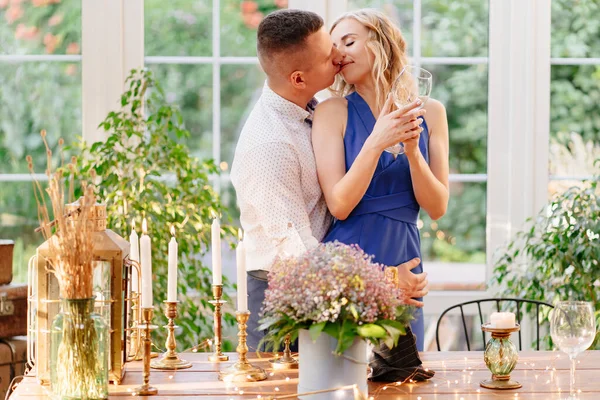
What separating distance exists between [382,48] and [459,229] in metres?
1.69

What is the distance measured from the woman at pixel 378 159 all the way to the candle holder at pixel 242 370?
508mm

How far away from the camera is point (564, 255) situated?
3457 mm

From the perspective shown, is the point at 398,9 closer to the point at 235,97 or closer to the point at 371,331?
the point at 235,97

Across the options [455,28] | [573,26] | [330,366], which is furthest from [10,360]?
[573,26]

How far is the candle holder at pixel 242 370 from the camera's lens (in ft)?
6.63

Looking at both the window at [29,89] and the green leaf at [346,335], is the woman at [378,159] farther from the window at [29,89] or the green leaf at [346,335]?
the window at [29,89]

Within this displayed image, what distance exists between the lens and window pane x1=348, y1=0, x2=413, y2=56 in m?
3.89

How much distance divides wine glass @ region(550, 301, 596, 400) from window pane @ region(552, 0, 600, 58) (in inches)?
89.4

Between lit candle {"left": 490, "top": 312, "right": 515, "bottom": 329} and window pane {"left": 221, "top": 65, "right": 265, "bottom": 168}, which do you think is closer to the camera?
lit candle {"left": 490, "top": 312, "right": 515, "bottom": 329}

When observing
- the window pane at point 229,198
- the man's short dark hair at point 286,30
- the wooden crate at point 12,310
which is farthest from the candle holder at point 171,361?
the window pane at point 229,198

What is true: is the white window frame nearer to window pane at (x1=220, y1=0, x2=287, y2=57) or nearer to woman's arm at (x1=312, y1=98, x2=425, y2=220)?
window pane at (x1=220, y1=0, x2=287, y2=57)

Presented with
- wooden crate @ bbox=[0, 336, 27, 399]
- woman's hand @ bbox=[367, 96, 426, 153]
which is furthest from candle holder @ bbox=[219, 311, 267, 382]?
wooden crate @ bbox=[0, 336, 27, 399]

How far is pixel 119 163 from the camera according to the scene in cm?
371

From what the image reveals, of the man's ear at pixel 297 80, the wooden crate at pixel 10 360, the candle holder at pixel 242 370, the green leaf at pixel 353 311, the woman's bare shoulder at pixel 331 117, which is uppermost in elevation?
the man's ear at pixel 297 80
